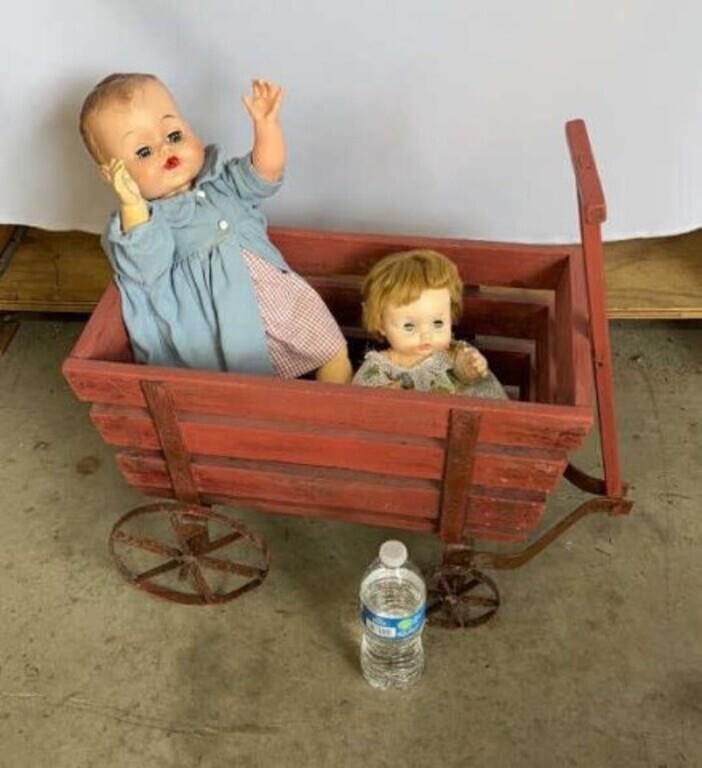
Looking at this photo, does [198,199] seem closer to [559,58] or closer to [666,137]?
[559,58]

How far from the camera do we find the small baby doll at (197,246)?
1155 mm

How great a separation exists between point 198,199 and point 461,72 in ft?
1.26

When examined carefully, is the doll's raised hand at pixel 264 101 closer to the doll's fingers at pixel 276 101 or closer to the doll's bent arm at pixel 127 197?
the doll's fingers at pixel 276 101

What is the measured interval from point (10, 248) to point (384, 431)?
87 centimetres

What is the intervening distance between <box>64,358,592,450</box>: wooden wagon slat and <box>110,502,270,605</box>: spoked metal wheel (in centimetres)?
21

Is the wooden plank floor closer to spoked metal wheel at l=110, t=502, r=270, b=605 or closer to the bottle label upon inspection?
spoked metal wheel at l=110, t=502, r=270, b=605

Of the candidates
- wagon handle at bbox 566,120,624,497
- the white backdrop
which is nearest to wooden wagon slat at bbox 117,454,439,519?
wagon handle at bbox 566,120,624,497

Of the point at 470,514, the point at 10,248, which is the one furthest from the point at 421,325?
the point at 10,248

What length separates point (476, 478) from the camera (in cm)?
113

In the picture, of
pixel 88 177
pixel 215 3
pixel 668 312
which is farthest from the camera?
pixel 668 312

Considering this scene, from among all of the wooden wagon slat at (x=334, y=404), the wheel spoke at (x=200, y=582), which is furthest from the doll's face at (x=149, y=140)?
the wheel spoke at (x=200, y=582)

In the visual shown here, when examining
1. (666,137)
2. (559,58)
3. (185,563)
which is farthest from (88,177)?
(666,137)

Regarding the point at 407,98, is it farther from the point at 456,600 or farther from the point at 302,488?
the point at 456,600

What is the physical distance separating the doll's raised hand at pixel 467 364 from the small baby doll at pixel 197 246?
0.54 ft
